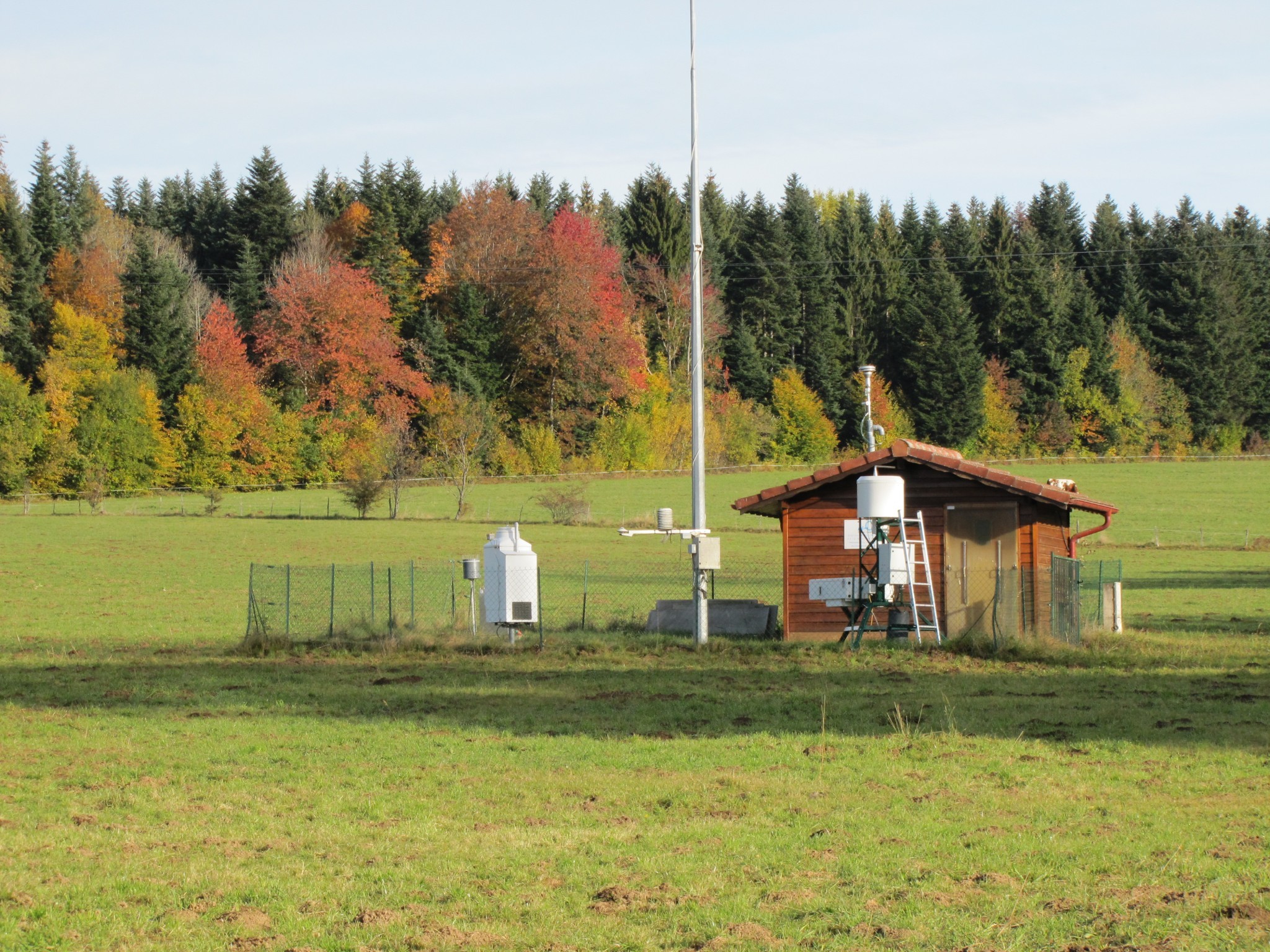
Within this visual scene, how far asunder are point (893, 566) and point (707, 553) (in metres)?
2.90

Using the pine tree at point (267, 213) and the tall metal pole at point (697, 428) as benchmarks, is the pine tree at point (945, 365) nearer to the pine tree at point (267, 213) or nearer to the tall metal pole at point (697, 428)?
the pine tree at point (267, 213)

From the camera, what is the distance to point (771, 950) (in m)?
6.98

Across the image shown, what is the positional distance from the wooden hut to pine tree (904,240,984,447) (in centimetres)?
7269

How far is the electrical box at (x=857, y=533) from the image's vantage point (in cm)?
2159

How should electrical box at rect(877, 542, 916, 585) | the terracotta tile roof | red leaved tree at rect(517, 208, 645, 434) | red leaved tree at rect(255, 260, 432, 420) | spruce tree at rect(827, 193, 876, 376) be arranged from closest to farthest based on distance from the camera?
electrical box at rect(877, 542, 916, 585)
the terracotta tile roof
red leaved tree at rect(255, 260, 432, 420)
red leaved tree at rect(517, 208, 645, 434)
spruce tree at rect(827, 193, 876, 376)

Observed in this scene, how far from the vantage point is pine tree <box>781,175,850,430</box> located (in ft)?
318

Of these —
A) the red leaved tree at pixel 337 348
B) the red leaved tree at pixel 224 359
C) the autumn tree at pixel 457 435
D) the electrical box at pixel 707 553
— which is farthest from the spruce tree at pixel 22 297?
the electrical box at pixel 707 553

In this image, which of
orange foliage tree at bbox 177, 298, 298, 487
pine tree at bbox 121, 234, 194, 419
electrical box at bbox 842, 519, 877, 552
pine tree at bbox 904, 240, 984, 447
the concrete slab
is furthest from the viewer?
pine tree at bbox 904, 240, 984, 447

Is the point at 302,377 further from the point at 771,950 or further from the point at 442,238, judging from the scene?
the point at 771,950

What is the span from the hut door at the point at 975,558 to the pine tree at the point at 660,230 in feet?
242

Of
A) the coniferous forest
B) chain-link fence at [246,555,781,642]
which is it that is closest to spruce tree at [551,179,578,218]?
the coniferous forest

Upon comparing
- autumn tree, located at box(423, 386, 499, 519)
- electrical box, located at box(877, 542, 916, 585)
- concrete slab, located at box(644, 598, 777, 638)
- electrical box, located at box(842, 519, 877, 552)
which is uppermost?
autumn tree, located at box(423, 386, 499, 519)

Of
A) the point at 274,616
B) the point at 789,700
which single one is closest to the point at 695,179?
the point at 789,700

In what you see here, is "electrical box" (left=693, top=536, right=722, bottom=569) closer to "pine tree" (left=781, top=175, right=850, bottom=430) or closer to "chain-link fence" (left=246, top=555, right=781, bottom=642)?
"chain-link fence" (left=246, top=555, right=781, bottom=642)
